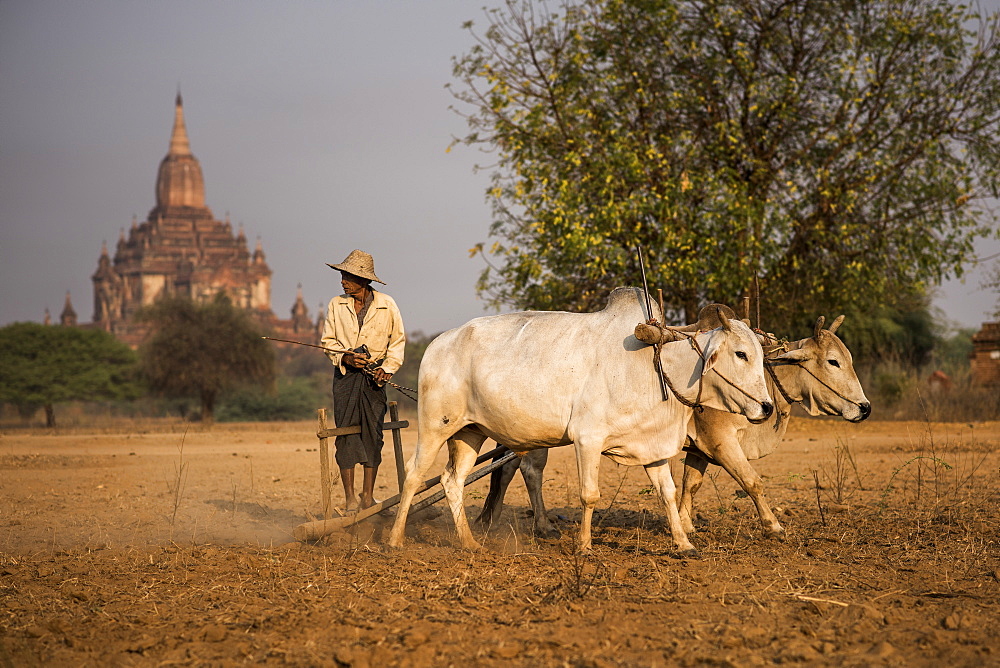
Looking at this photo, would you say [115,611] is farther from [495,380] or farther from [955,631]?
[955,631]

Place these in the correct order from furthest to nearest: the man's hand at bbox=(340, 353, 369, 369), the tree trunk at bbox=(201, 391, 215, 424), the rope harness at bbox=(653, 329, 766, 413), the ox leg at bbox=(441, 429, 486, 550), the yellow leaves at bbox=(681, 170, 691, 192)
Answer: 1. the tree trunk at bbox=(201, 391, 215, 424)
2. the yellow leaves at bbox=(681, 170, 691, 192)
3. the man's hand at bbox=(340, 353, 369, 369)
4. the ox leg at bbox=(441, 429, 486, 550)
5. the rope harness at bbox=(653, 329, 766, 413)

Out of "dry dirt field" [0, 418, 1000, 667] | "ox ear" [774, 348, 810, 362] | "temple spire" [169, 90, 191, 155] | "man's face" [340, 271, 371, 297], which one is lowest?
"dry dirt field" [0, 418, 1000, 667]

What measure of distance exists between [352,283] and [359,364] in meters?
0.58

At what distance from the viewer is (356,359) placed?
6.84 metres

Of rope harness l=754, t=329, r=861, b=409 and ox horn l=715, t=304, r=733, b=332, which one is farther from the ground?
ox horn l=715, t=304, r=733, b=332

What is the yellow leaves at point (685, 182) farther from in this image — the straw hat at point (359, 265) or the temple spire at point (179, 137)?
the temple spire at point (179, 137)

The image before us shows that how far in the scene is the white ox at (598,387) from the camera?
19.1 feet

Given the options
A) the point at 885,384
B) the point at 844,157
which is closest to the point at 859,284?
the point at 844,157

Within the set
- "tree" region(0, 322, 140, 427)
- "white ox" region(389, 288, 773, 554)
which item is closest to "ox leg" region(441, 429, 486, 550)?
"white ox" region(389, 288, 773, 554)

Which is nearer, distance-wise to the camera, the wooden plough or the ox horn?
the ox horn

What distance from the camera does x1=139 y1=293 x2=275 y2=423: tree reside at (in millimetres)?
34281

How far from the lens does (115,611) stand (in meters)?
4.59

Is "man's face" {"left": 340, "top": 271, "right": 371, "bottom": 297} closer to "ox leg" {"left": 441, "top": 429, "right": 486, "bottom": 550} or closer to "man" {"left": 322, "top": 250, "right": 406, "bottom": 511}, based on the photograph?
"man" {"left": 322, "top": 250, "right": 406, "bottom": 511}

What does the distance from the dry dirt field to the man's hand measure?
112cm
